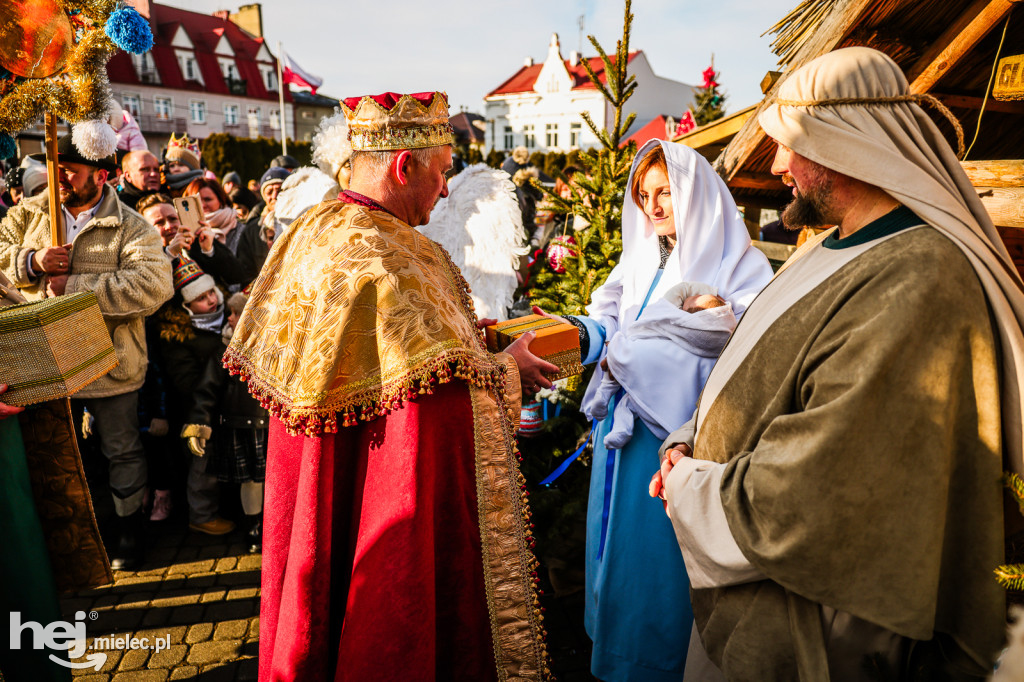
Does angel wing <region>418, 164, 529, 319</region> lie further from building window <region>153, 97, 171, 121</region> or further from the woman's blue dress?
building window <region>153, 97, 171, 121</region>

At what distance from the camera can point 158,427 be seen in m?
4.76

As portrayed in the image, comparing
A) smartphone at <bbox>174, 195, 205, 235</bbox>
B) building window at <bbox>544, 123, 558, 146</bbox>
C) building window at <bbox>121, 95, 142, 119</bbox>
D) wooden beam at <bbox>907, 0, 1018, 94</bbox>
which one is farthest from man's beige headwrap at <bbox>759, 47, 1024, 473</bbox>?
building window at <bbox>544, 123, 558, 146</bbox>

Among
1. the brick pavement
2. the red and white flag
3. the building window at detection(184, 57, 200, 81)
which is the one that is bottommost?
the brick pavement

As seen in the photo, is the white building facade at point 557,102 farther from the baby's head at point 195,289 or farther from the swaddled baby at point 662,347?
the swaddled baby at point 662,347

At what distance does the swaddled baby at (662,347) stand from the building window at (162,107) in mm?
39835

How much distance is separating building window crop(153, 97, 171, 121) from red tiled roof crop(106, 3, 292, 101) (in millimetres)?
810

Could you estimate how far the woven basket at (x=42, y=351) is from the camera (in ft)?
8.41

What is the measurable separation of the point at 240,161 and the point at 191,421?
24.2 m

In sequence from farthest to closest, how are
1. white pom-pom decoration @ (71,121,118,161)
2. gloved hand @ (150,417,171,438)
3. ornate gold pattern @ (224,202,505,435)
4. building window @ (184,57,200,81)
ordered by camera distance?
building window @ (184,57,200,81)
gloved hand @ (150,417,171,438)
white pom-pom decoration @ (71,121,118,161)
ornate gold pattern @ (224,202,505,435)

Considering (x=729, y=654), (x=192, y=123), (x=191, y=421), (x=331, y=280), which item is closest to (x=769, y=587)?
(x=729, y=654)

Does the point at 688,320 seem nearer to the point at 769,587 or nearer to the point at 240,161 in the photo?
the point at 769,587

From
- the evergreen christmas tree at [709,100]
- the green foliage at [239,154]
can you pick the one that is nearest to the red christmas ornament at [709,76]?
the evergreen christmas tree at [709,100]

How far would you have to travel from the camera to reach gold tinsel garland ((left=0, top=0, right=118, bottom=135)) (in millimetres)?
3260

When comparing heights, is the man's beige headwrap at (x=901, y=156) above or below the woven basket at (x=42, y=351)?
above
